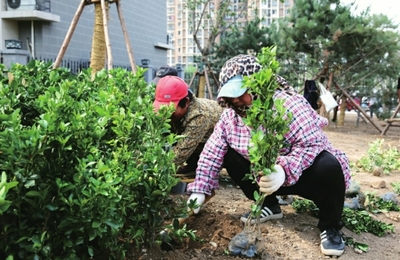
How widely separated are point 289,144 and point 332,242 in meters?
0.64

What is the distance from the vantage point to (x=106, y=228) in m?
1.51

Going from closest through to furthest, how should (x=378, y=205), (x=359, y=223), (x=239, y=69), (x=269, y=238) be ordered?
(x=239, y=69), (x=269, y=238), (x=359, y=223), (x=378, y=205)

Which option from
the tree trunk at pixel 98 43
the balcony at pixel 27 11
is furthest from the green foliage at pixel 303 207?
the balcony at pixel 27 11

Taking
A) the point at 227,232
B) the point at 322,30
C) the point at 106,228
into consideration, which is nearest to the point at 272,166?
the point at 227,232

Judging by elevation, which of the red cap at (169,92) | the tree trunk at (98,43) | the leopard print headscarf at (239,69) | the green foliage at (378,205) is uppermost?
the tree trunk at (98,43)

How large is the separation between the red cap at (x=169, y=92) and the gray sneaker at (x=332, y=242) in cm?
118

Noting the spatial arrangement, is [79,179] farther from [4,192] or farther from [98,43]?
[98,43]

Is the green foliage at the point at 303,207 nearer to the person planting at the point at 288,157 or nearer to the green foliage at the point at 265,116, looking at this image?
the person planting at the point at 288,157

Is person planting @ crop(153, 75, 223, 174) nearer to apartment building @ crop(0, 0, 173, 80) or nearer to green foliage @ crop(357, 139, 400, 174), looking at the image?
green foliage @ crop(357, 139, 400, 174)

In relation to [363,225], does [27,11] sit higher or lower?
higher

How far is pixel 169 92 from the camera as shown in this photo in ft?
9.72

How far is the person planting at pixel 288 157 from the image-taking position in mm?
2281

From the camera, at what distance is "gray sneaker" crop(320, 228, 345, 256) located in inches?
96.0

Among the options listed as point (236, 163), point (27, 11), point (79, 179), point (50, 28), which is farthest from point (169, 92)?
point (50, 28)
